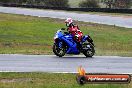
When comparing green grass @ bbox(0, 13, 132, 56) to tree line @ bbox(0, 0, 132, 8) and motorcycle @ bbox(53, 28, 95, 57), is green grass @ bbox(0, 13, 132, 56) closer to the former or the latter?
motorcycle @ bbox(53, 28, 95, 57)

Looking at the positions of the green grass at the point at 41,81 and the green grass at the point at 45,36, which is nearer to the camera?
the green grass at the point at 41,81

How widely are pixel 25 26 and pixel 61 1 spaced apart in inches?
1615

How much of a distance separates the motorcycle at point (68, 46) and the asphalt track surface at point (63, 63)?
242mm

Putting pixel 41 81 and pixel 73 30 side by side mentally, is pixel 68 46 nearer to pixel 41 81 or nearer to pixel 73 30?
pixel 73 30

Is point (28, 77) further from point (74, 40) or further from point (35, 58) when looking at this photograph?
point (74, 40)

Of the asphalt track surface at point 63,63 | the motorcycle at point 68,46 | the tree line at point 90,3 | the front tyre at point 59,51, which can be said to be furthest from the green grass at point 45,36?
the tree line at point 90,3

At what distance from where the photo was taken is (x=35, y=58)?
18.6 metres

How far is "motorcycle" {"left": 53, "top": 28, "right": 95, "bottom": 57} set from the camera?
65.0ft

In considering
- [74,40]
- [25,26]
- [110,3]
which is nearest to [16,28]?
[25,26]

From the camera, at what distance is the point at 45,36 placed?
34312 mm

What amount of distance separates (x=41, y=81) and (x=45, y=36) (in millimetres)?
21651

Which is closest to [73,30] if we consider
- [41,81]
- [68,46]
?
[68,46]

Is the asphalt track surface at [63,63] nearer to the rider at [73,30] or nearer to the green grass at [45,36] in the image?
the rider at [73,30]

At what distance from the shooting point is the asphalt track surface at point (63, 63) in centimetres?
1538
